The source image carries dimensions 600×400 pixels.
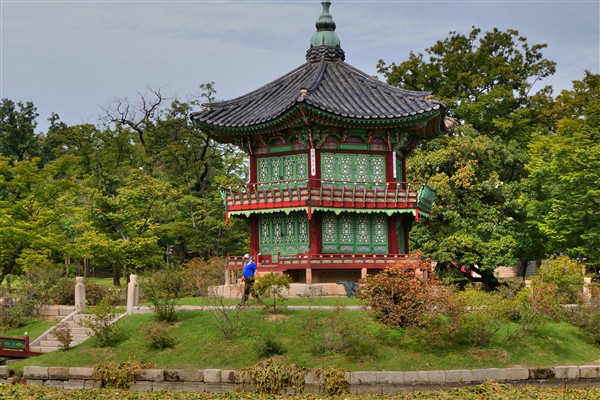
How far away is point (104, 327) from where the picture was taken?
28078 millimetres

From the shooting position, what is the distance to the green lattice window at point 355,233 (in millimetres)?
37750

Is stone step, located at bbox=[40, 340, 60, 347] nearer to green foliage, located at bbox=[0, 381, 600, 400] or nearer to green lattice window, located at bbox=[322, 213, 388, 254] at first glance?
green foliage, located at bbox=[0, 381, 600, 400]

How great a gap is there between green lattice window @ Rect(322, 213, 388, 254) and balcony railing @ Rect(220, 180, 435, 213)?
1.58m

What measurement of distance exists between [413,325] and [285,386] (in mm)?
6013

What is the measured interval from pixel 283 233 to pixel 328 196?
3.80 meters

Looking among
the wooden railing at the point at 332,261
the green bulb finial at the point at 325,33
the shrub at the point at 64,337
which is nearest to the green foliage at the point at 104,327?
the shrub at the point at 64,337

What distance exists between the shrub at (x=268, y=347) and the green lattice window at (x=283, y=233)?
39.2 feet

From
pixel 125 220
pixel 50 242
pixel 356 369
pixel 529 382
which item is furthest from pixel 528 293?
pixel 125 220

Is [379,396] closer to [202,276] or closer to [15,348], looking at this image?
[202,276]

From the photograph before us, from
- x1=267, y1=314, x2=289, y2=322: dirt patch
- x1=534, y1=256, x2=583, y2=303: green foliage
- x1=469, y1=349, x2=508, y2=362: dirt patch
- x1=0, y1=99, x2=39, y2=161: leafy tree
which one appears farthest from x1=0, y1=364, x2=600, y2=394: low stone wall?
x1=0, y1=99, x2=39, y2=161: leafy tree

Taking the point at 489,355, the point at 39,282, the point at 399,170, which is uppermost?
the point at 399,170

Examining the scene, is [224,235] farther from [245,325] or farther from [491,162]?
[245,325]

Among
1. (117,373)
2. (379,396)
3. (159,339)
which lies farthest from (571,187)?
(117,373)

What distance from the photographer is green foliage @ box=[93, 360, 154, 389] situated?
2517 cm
